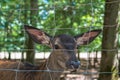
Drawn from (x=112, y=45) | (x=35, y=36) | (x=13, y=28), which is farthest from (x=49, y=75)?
(x=13, y=28)

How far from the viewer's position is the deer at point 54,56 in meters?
5.06

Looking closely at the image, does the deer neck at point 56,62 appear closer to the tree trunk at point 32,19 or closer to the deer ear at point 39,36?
the deer ear at point 39,36

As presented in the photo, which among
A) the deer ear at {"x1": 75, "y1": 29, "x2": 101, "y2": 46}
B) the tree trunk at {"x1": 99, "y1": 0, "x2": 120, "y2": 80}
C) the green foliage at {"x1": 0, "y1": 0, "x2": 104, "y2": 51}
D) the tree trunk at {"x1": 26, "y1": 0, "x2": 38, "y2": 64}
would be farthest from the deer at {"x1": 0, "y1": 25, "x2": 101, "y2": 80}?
the green foliage at {"x1": 0, "y1": 0, "x2": 104, "y2": 51}

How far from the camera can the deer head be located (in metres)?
5.02

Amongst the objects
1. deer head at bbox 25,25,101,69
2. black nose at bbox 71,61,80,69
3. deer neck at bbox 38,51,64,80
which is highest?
deer head at bbox 25,25,101,69

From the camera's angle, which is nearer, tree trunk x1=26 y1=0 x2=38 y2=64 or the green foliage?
tree trunk x1=26 y1=0 x2=38 y2=64

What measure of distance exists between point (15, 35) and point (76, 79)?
2.39m

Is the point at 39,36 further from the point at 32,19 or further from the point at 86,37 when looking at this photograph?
the point at 32,19

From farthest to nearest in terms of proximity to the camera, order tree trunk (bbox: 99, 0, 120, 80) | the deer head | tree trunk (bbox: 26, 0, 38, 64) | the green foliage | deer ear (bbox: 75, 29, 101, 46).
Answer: the green foliage, tree trunk (bbox: 26, 0, 38, 64), tree trunk (bbox: 99, 0, 120, 80), deer ear (bbox: 75, 29, 101, 46), the deer head

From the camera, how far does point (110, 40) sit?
258 inches

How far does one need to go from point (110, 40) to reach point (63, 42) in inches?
63.1

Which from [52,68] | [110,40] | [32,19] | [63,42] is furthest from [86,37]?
[32,19]

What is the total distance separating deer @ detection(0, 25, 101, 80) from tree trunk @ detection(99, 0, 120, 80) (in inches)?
44.2

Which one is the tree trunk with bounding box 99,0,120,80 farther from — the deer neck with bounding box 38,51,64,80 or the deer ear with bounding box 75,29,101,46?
the deer neck with bounding box 38,51,64,80
